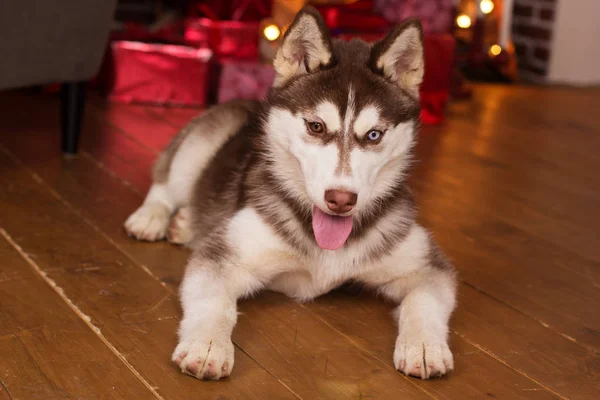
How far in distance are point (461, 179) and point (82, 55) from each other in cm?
189

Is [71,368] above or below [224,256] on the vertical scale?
below

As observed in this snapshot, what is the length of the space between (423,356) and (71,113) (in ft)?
7.92

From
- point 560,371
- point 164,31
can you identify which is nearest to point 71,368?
point 560,371

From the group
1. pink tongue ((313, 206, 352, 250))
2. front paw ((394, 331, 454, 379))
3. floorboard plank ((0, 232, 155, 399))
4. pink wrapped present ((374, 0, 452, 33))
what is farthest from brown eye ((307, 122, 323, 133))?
pink wrapped present ((374, 0, 452, 33))

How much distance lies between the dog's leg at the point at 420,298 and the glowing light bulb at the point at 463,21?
3882mm

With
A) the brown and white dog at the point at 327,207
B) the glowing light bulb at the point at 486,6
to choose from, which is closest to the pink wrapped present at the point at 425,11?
the glowing light bulb at the point at 486,6

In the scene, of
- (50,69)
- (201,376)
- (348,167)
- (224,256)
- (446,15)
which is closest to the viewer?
(201,376)

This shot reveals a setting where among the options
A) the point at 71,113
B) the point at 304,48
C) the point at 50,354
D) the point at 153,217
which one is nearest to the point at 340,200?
the point at 304,48

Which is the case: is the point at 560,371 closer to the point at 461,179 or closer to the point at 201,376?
the point at 201,376

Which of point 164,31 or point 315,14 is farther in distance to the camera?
point 164,31

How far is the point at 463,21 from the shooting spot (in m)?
6.11

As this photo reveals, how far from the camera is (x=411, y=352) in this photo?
2.11 m

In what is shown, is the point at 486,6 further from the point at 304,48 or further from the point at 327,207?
the point at 327,207

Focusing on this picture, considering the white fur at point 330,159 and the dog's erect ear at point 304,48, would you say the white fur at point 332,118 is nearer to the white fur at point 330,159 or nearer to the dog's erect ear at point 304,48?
the white fur at point 330,159
